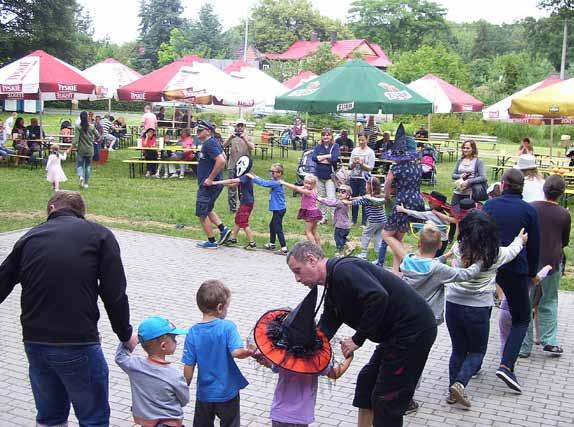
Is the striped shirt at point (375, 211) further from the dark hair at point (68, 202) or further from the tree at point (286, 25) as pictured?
the tree at point (286, 25)

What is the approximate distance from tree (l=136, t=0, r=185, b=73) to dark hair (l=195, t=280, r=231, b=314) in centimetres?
7748

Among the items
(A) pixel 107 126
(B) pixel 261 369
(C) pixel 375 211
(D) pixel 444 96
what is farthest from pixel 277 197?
(A) pixel 107 126

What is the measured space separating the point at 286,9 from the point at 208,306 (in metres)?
88.3

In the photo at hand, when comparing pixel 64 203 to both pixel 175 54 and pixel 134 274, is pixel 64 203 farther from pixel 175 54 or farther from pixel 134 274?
pixel 175 54

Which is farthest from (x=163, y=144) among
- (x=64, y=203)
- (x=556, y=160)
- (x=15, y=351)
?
(x=64, y=203)

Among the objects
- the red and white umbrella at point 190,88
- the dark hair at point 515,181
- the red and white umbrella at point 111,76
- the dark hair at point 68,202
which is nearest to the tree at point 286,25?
the red and white umbrella at point 111,76

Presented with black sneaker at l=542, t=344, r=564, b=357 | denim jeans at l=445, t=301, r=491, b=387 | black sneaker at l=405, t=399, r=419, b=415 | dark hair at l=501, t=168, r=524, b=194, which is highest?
dark hair at l=501, t=168, r=524, b=194

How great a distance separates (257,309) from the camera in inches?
347

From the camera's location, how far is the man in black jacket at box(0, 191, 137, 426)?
4289mm

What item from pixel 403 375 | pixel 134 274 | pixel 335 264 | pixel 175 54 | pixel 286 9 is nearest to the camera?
pixel 335 264

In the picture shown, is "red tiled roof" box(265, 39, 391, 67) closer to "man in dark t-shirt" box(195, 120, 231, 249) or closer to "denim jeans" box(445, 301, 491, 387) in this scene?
"man in dark t-shirt" box(195, 120, 231, 249)

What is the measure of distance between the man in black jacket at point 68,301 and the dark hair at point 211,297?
461 millimetres

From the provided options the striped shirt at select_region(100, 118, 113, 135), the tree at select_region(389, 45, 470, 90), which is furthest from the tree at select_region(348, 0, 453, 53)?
the striped shirt at select_region(100, 118, 113, 135)

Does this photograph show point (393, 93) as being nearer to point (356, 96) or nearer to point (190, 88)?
point (356, 96)
